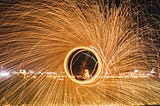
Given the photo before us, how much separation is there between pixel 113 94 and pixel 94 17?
2693 millimetres

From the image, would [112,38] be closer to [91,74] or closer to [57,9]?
[57,9]

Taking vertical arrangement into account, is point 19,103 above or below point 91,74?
below

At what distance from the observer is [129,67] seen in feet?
36.8

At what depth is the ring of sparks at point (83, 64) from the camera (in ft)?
25.1

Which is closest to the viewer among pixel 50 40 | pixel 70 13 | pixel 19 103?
pixel 19 103

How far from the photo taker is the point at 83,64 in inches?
314

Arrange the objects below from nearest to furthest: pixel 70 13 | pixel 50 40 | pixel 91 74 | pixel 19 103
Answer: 1. pixel 91 74
2. pixel 19 103
3. pixel 70 13
4. pixel 50 40

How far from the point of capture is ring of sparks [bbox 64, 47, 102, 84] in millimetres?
7652

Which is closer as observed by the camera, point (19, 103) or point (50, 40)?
point (19, 103)

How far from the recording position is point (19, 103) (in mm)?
9992

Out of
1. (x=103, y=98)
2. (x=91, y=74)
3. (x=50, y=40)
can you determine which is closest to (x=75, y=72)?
(x=91, y=74)

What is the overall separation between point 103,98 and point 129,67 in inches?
56.3

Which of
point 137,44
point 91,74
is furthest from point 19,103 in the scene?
point 137,44

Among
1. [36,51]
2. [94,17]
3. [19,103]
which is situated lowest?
[19,103]
